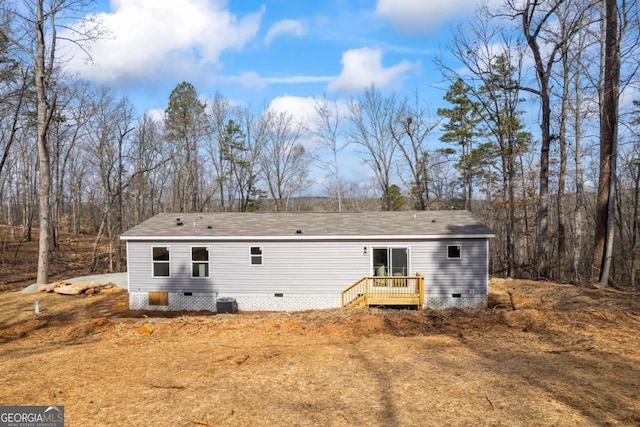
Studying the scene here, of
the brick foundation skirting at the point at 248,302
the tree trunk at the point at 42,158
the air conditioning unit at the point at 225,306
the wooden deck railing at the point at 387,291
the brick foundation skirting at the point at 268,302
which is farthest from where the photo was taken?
the tree trunk at the point at 42,158

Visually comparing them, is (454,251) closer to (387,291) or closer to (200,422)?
(387,291)

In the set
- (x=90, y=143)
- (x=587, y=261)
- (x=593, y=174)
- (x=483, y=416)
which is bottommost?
(x=587, y=261)

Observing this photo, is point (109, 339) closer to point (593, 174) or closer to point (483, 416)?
point (483, 416)

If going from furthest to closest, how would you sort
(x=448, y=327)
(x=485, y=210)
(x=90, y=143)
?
(x=485, y=210) → (x=90, y=143) → (x=448, y=327)

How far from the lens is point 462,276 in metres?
15.8

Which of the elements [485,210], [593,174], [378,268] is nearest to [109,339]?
[378,268]

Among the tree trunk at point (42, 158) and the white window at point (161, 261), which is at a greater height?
the tree trunk at point (42, 158)

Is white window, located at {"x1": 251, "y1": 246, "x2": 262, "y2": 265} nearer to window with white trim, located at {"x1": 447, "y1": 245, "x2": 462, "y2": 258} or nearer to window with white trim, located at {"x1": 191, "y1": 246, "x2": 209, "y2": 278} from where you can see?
window with white trim, located at {"x1": 191, "y1": 246, "x2": 209, "y2": 278}

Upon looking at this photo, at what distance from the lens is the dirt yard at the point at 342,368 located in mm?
5113

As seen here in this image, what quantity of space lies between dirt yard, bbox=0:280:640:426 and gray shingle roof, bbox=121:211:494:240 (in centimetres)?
544

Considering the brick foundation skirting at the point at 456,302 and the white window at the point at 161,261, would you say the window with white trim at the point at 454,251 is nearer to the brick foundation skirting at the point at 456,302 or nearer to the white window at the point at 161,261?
the brick foundation skirting at the point at 456,302

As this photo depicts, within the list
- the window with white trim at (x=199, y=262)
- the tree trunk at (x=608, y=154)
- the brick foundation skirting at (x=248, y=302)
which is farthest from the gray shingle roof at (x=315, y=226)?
the tree trunk at (x=608, y=154)

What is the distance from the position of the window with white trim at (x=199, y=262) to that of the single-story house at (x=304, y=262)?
43 mm

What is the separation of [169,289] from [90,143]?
67.8ft
